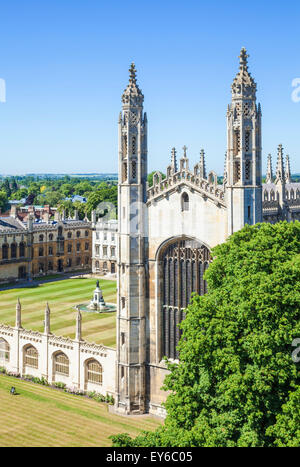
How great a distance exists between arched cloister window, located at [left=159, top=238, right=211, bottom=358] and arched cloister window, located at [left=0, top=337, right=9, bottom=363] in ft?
45.9

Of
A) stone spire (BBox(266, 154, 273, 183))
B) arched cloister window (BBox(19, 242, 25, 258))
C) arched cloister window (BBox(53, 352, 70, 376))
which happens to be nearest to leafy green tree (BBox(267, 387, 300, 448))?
arched cloister window (BBox(53, 352, 70, 376))

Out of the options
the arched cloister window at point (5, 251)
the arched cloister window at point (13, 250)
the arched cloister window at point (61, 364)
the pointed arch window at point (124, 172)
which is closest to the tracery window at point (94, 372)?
the arched cloister window at point (61, 364)

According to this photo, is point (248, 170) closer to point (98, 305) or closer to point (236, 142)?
point (236, 142)

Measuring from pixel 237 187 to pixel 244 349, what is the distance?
35.1 feet

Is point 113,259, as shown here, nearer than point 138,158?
No

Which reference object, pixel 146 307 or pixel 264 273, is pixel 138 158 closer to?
pixel 146 307

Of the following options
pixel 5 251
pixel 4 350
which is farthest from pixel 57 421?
pixel 5 251

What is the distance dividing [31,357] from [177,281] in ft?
44.4

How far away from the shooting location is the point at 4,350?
4350 cm

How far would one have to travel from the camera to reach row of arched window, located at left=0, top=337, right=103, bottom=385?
37594mm

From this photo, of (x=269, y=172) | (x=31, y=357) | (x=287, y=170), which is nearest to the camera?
(x=31, y=357)

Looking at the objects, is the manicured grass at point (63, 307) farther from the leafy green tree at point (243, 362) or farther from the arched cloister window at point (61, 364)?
the leafy green tree at point (243, 362)
